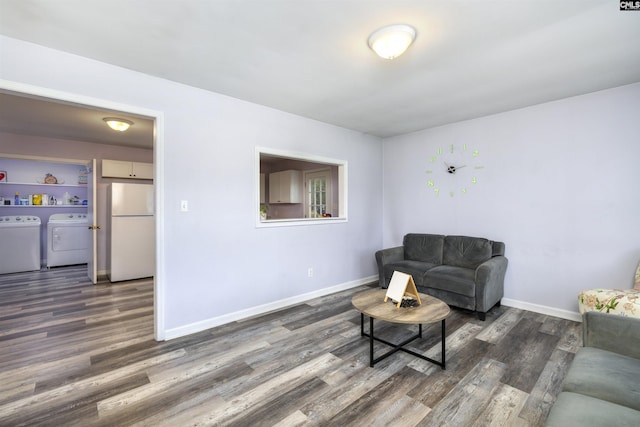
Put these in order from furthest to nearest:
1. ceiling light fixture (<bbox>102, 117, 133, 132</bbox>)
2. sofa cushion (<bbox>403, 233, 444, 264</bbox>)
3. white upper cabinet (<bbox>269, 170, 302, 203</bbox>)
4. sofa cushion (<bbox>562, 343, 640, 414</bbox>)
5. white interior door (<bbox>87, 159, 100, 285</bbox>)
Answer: white upper cabinet (<bbox>269, 170, 302, 203</bbox>) < white interior door (<bbox>87, 159, 100, 285</bbox>) < sofa cushion (<bbox>403, 233, 444, 264</bbox>) < ceiling light fixture (<bbox>102, 117, 133, 132</bbox>) < sofa cushion (<bbox>562, 343, 640, 414</bbox>)

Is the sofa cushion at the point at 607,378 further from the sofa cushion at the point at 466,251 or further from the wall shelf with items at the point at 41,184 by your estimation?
the wall shelf with items at the point at 41,184

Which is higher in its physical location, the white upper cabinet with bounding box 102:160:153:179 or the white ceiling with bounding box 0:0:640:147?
the white ceiling with bounding box 0:0:640:147

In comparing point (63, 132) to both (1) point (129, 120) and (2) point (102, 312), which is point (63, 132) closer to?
(1) point (129, 120)

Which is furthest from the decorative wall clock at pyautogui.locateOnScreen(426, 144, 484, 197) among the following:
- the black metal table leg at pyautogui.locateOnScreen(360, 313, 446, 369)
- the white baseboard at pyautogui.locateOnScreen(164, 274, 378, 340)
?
the black metal table leg at pyautogui.locateOnScreen(360, 313, 446, 369)

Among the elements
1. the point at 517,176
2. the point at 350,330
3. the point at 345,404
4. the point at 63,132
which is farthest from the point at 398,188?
the point at 63,132

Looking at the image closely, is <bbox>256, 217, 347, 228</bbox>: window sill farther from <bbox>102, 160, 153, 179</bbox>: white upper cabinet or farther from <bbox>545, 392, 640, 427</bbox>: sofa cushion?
<bbox>102, 160, 153, 179</bbox>: white upper cabinet

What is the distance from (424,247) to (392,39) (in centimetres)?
299

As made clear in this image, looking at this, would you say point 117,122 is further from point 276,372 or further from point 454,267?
point 454,267

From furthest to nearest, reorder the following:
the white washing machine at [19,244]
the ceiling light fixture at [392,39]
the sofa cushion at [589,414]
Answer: the white washing machine at [19,244] → the ceiling light fixture at [392,39] → the sofa cushion at [589,414]

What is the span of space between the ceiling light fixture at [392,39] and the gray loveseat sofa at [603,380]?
6.97ft

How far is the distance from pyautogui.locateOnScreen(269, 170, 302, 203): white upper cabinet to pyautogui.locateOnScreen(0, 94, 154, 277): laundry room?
2731 mm

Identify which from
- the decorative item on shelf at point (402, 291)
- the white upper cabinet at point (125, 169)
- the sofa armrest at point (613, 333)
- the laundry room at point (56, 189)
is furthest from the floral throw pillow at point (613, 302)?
the white upper cabinet at point (125, 169)

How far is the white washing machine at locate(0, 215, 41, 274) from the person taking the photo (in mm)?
5430

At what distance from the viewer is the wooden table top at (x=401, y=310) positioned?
84.2 inches
